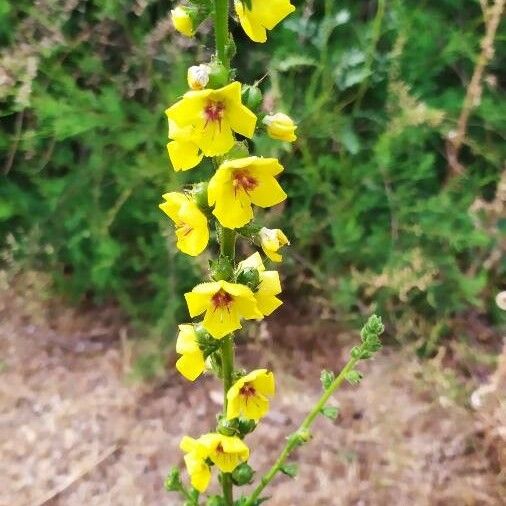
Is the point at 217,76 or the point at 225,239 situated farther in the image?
the point at 225,239

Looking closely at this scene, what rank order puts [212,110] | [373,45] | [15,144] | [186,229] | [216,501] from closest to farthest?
[212,110], [186,229], [216,501], [373,45], [15,144]

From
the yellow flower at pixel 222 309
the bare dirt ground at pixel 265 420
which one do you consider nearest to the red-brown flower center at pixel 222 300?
the yellow flower at pixel 222 309

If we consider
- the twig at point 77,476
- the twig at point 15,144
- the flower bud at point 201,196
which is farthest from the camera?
the twig at point 15,144

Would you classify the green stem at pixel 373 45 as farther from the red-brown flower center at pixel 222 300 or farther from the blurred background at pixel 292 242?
the red-brown flower center at pixel 222 300

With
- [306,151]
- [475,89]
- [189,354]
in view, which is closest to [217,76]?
[189,354]

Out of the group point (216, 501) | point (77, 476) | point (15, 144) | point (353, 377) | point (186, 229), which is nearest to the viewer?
point (186, 229)

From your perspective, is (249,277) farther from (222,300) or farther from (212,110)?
(212,110)

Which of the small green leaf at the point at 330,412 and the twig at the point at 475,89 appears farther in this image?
the twig at the point at 475,89
